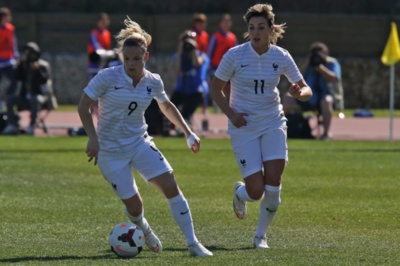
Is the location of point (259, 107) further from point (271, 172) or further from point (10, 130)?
point (10, 130)

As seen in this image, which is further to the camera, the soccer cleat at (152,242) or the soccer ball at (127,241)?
the soccer cleat at (152,242)

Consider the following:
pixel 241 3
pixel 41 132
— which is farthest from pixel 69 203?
pixel 241 3

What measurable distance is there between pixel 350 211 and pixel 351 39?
21.8 m

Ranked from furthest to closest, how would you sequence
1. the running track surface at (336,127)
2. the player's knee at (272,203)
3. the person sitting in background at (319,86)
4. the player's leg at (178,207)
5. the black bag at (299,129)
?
the running track surface at (336,127)
the black bag at (299,129)
the person sitting in background at (319,86)
the player's knee at (272,203)
the player's leg at (178,207)

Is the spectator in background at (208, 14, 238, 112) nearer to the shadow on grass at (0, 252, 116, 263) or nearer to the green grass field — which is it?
the green grass field

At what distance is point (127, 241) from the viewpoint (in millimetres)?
10117

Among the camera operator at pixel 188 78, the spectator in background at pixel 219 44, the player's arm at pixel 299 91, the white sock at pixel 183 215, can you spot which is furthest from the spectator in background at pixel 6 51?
the white sock at pixel 183 215

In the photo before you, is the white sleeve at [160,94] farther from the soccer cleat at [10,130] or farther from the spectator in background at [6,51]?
the spectator in background at [6,51]

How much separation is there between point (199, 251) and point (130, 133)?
3.78 feet

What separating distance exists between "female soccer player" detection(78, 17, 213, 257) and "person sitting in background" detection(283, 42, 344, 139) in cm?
1328

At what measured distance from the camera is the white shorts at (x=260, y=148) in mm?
10805

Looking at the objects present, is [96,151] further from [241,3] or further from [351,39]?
[241,3]

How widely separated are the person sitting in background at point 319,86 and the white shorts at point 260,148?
12523mm

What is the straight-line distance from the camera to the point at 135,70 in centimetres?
1016
